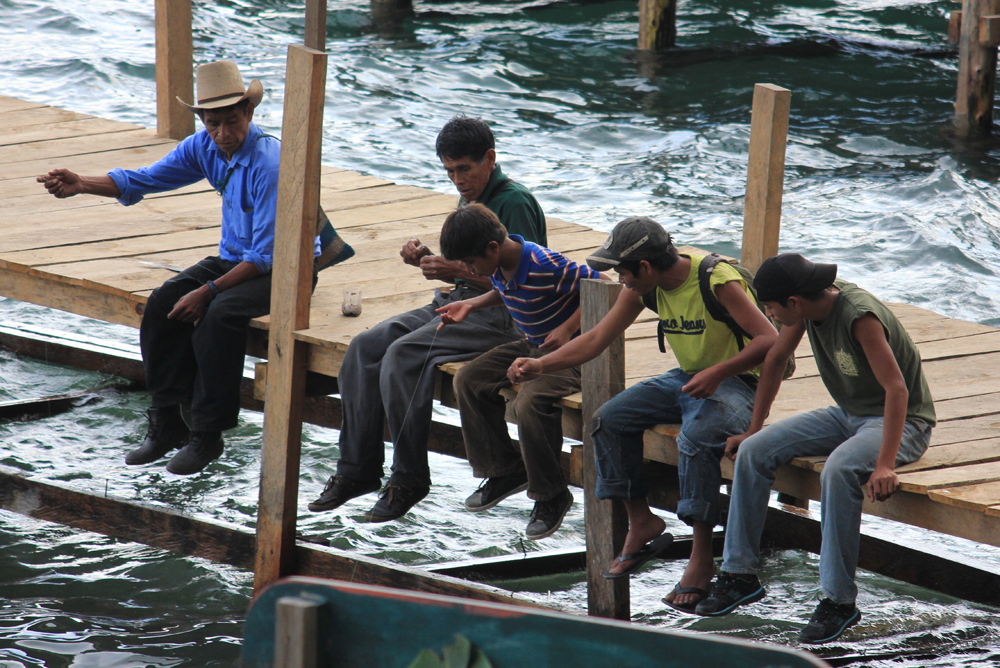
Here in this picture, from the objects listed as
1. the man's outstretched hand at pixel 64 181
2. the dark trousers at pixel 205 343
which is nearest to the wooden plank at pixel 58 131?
the man's outstretched hand at pixel 64 181

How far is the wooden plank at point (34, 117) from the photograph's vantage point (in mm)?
8750

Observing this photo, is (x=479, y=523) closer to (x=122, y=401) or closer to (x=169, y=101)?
(x=122, y=401)

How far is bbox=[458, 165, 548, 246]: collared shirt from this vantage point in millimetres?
4855

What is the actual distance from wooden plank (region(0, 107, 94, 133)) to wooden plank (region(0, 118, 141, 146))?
0.08 meters

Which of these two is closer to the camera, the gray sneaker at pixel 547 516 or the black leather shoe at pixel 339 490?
the gray sneaker at pixel 547 516

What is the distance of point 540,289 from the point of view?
4648 mm

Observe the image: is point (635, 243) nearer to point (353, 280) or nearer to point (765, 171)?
point (765, 171)

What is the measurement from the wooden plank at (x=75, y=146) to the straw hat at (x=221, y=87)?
9.69 ft

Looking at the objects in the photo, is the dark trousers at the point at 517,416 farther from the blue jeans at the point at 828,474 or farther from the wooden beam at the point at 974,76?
the wooden beam at the point at 974,76

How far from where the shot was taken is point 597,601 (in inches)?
184

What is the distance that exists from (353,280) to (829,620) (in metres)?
2.98

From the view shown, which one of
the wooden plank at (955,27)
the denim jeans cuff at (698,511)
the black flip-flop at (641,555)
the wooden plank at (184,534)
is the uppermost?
the wooden plank at (955,27)

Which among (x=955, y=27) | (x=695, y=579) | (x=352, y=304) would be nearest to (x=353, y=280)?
(x=352, y=304)

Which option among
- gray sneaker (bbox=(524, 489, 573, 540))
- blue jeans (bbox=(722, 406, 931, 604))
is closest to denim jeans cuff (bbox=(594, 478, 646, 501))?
gray sneaker (bbox=(524, 489, 573, 540))
